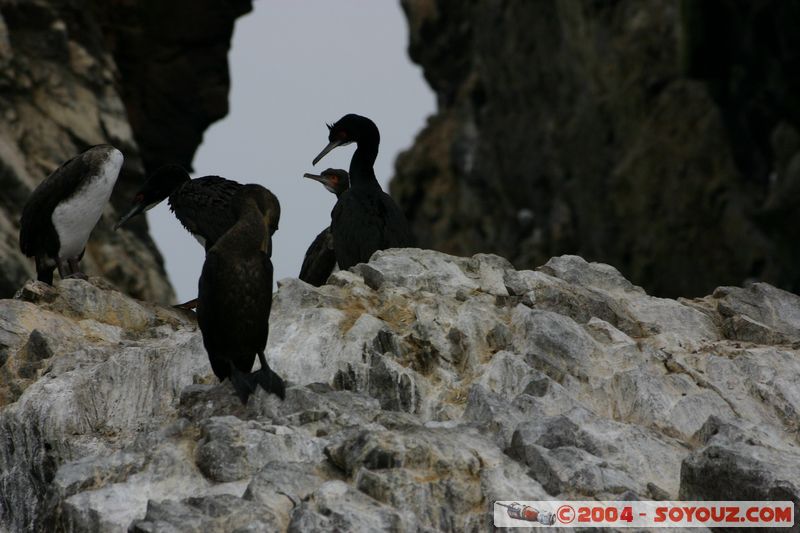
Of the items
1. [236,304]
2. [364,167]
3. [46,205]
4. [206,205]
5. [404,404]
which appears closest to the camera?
[236,304]

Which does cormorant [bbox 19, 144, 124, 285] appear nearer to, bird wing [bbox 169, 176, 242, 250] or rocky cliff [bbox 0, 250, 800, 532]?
bird wing [bbox 169, 176, 242, 250]

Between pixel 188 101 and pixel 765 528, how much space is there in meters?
18.2

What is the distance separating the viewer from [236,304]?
29.5ft

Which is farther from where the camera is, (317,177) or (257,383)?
(317,177)

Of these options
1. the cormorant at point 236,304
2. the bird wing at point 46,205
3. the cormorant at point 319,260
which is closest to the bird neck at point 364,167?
the cormorant at point 319,260

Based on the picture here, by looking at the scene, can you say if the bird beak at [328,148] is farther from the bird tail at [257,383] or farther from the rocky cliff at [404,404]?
the bird tail at [257,383]

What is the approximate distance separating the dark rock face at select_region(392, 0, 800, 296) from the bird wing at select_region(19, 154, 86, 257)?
20865mm

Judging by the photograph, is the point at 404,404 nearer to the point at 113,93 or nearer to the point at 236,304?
the point at 236,304

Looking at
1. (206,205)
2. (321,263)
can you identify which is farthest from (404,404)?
(321,263)

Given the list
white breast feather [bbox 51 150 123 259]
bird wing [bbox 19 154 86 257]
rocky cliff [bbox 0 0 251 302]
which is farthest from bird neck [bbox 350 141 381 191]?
rocky cliff [bbox 0 0 251 302]

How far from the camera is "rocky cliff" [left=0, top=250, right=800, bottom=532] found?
7.53 metres

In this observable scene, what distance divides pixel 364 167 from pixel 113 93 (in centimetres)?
1003

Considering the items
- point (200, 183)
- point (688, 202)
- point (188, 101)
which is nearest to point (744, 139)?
point (688, 202)

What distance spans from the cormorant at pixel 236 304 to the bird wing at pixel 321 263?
4.79 m
